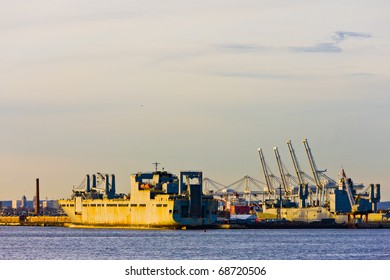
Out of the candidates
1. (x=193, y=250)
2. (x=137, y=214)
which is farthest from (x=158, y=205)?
(x=193, y=250)

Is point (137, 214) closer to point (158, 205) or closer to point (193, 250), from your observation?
point (158, 205)

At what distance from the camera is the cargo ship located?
506 ft

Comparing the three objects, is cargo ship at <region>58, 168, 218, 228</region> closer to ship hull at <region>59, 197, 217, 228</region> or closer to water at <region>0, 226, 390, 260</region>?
ship hull at <region>59, 197, 217, 228</region>

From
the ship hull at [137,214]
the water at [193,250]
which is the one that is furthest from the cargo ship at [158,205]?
the water at [193,250]

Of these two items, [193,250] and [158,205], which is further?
[158,205]

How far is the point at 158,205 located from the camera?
512ft

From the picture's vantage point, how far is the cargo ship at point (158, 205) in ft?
506

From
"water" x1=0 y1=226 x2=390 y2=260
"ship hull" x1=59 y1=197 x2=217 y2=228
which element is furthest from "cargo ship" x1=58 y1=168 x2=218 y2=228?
"water" x1=0 y1=226 x2=390 y2=260

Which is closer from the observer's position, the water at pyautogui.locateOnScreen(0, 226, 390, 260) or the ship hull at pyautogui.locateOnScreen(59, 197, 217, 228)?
the water at pyautogui.locateOnScreen(0, 226, 390, 260)

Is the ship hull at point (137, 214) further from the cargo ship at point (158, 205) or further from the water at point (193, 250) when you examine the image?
the water at point (193, 250)

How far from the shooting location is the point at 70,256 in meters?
85.9

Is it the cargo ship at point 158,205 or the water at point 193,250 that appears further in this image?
the cargo ship at point 158,205
